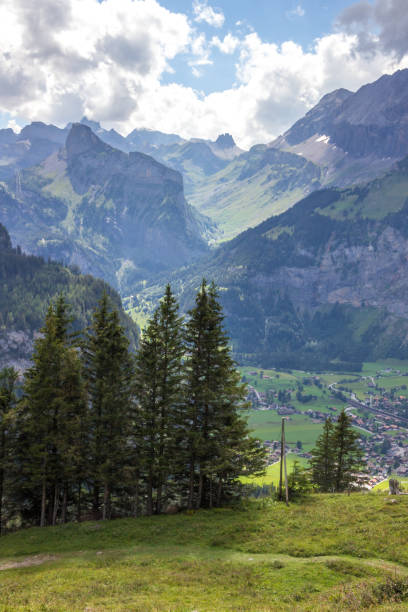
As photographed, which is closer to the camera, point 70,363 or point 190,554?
point 190,554

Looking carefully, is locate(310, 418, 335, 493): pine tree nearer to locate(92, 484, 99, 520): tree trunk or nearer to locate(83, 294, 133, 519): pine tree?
locate(83, 294, 133, 519): pine tree

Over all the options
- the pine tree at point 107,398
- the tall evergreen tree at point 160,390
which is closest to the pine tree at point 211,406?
the tall evergreen tree at point 160,390

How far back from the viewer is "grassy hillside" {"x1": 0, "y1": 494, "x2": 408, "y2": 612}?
69.9 feet

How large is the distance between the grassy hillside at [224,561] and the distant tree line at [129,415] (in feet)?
16.5

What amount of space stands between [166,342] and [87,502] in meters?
23.7

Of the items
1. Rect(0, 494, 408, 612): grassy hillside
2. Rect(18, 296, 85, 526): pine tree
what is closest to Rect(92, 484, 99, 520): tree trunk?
Rect(18, 296, 85, 526): pine tree

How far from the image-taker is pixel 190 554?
29.8 metres

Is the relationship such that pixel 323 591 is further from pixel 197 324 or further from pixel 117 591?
pixel 197 324

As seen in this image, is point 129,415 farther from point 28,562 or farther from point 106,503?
point 28,562

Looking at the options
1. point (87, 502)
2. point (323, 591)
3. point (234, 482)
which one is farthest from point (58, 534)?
point (323, 591)

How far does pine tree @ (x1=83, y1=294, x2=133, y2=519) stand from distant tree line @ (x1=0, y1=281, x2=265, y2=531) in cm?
12

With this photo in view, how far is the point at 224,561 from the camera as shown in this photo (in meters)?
27.9

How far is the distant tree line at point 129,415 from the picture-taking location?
42.0 m

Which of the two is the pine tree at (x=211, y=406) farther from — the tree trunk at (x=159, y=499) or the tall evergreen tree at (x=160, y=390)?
the tree trunk at (x=159, y=499)
